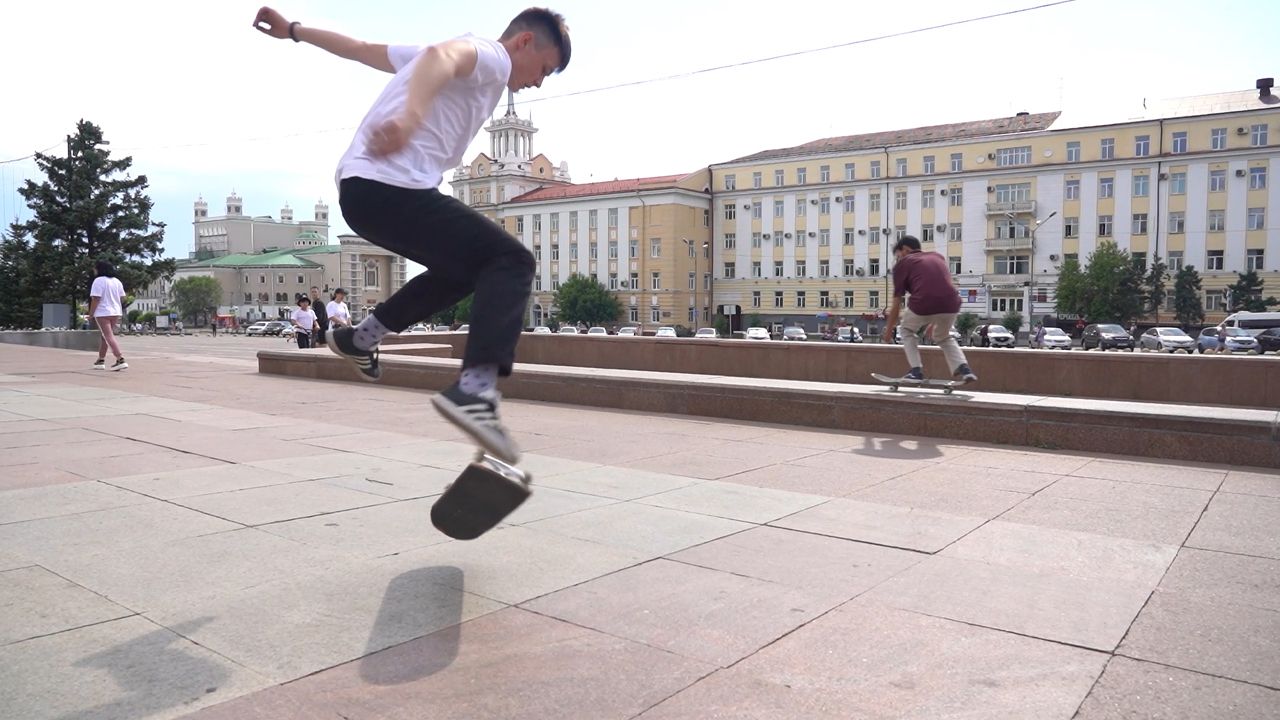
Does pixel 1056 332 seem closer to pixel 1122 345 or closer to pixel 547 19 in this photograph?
pixel 1122 345

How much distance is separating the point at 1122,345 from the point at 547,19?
48576 mm

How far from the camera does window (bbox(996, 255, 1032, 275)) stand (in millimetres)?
71750

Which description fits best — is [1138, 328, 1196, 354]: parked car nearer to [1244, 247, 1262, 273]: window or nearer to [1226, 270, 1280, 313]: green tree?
[1226, 270, 1280, 313]: green tree

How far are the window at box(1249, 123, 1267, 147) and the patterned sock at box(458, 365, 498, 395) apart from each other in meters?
75.8

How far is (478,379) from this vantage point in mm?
3418

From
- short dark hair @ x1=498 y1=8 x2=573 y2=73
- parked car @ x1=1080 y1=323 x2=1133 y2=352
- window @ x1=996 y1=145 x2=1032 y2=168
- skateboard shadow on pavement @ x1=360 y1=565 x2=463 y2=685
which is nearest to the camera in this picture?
skateboard shadow on pavement @ x1=360 y1=565 x2=463 y2=685

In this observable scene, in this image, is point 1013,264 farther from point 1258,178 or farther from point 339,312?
point 339,312

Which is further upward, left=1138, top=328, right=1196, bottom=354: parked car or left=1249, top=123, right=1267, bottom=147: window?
left=1249, top=123, right=1267, bottom=147: window

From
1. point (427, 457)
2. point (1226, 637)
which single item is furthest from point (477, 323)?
point (427, 457)

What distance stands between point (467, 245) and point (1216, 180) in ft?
248

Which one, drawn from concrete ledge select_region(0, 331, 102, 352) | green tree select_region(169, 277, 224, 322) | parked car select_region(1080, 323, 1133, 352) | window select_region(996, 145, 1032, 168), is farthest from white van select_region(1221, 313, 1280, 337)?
green tree select_region(169, 277, 224, 322)

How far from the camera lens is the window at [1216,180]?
211 ft

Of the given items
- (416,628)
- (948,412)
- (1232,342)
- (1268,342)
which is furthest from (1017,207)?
(416,628)

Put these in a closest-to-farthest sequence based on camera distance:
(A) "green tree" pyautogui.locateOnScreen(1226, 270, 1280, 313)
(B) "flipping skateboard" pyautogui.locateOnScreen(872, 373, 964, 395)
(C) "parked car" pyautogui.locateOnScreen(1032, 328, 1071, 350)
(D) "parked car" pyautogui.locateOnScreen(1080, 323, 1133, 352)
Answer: (B) "flipping skateboard" pyautogui.locateOnScreen(872, 373, 964, 395)
(D) "parked car" pyautogui.locateOnScreen(1080, 323, 1133, 352)
(C) "parked car" pyautogui.locateOnScreen(1032, 328, 1071, 350)
(A) "green tree" pyautogui.locateOnScreen(1226, 270, 1280, 313)
